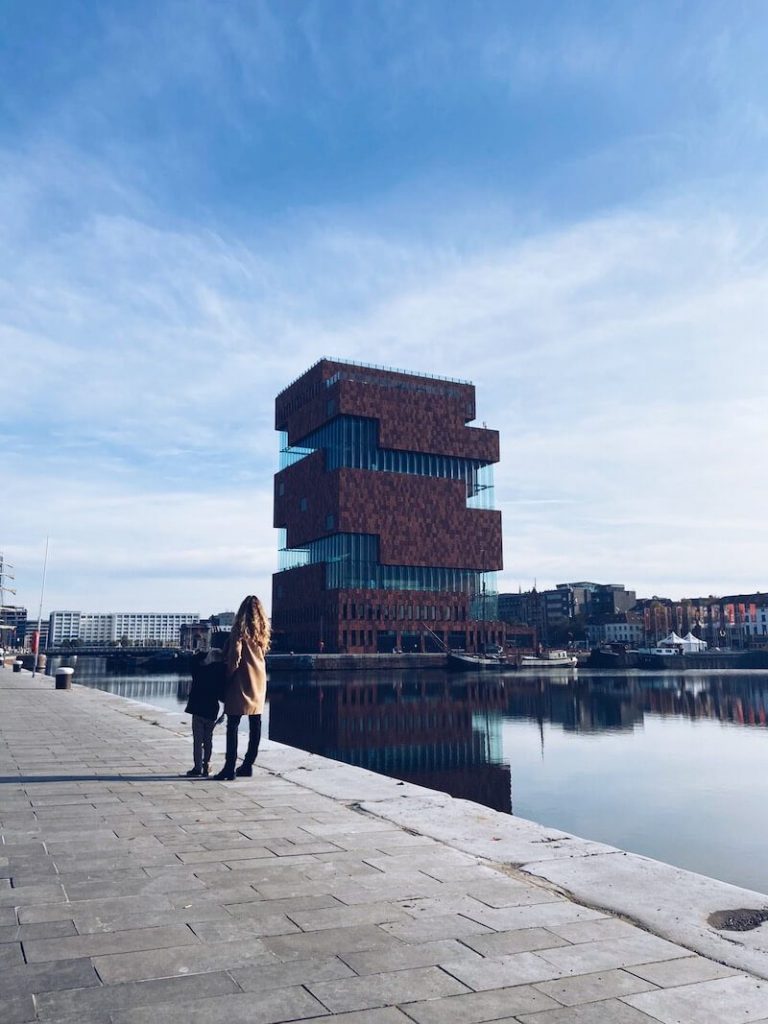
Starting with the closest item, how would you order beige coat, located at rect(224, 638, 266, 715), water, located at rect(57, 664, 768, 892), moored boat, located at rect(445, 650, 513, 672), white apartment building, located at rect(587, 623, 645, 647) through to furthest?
beige coat, located at rect(224, 638, 266, 715) → water, located at rect(57, 664, 768, 892) → moored boat, located at rect(445, 650, 513, 672) → white apartment building, located at rect(587, 623, 645, 647)

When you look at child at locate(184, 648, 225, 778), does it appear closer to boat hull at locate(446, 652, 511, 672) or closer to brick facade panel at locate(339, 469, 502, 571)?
boat hull at locate(446, 652, 511, 672)

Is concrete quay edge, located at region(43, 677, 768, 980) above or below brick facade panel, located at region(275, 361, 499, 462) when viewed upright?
below

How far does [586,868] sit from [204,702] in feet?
18.2

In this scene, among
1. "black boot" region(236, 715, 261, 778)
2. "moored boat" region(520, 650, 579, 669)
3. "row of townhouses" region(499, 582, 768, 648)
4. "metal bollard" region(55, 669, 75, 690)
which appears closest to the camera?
"black boot" region(236, 715, 261, 778)

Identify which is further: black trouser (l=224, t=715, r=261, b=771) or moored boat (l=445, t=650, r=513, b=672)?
moored boat (l=445, t=650, r=513, b=672)

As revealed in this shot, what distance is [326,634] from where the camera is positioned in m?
98.8

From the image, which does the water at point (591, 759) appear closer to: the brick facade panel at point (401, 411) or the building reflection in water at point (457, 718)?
the building reflection in water at point (457, 718)

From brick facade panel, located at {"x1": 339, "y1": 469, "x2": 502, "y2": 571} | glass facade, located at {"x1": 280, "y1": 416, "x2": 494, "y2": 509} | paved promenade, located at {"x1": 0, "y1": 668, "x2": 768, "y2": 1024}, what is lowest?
paved promenade, located at {"x1": 0, "y1": 668, "x2": 768, "y2": 1024}

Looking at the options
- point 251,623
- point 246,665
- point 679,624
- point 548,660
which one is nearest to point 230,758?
point 246,665

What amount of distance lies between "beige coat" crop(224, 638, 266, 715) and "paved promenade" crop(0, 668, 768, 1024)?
4.65ft

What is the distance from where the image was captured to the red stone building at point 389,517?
99.4m

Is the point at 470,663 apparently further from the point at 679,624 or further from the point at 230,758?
the point at 679,624

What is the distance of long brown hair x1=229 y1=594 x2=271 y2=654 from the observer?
9.90 meters

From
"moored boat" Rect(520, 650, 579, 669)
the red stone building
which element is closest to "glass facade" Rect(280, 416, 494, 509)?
the red stone building
